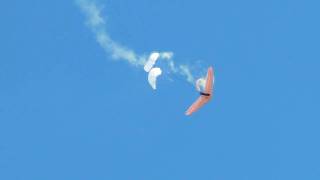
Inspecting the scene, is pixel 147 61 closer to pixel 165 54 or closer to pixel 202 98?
pixel 165 54

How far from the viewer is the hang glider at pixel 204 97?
152 ft

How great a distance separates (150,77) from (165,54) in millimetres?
2145

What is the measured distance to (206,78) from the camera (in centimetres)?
4609

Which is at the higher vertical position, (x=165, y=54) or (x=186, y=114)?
(x=165, y=54)

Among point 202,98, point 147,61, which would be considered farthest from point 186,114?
point 147,61

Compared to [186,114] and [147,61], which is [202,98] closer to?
[186,114]

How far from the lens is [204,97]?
46688 millimetres

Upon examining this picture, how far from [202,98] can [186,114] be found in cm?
162

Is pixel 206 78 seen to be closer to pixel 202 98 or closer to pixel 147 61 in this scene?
pixel 202 98

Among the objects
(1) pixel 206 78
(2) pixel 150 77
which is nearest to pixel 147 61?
(2) pixel 150 77

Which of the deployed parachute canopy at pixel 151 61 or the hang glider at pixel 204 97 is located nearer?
the deployed parachute canopy at pixel 151 61

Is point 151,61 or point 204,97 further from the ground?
point 151,61

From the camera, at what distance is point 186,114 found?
46.2 m

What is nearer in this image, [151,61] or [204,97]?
[151,61]
